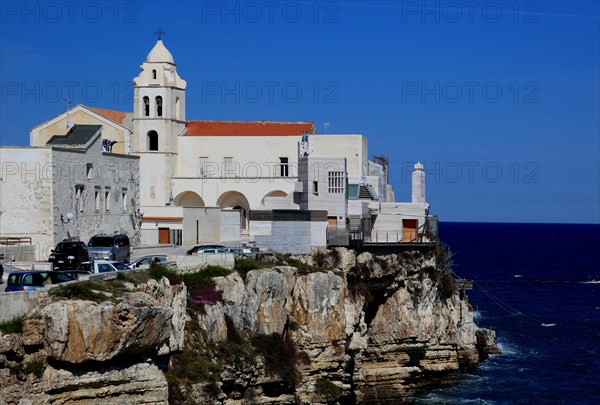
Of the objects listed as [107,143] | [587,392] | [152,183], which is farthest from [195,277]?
[152,183]

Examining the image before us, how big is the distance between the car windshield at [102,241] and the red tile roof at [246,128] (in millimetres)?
32145

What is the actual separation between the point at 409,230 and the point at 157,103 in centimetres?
3094

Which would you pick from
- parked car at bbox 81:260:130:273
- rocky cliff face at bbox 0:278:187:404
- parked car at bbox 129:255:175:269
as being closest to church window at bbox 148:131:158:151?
parked car at bbox 129:255:175:269

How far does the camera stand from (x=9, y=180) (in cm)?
5866

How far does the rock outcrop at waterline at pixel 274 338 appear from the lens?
35.3 metres

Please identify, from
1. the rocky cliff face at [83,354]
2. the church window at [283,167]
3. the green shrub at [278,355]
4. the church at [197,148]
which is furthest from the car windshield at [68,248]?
the church window at [283,167]

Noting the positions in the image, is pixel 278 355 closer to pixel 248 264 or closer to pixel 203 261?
pixel 248 264

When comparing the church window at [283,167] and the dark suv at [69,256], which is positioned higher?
the church window at [283,167]

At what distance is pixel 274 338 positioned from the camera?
47906 millimetres

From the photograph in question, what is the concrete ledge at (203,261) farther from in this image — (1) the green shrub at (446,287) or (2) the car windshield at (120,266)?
(1) the green shrub at (446,287)

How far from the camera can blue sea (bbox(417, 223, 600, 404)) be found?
61.1m

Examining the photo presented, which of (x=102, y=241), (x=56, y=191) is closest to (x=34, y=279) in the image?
(x=102, y=241)

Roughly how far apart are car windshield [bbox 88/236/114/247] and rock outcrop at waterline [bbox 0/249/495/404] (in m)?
10.2

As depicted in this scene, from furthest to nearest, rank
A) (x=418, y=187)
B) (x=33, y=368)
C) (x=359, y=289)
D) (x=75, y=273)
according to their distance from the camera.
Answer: (x=418, y=187) → (x=359, y=289) → (x=75, y=273) → (x=33, y=368)
